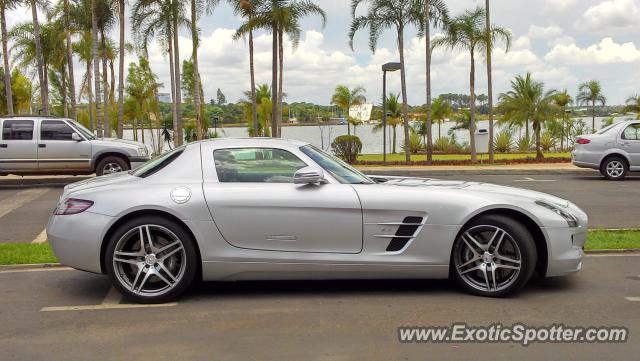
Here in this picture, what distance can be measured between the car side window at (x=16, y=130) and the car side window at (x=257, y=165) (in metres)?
12.0

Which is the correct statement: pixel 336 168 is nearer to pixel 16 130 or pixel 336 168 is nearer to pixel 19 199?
pixel 19 199

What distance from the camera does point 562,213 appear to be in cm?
545

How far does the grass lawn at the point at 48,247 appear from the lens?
6.82 metres

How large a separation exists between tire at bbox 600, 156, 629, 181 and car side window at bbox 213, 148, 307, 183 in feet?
44.9

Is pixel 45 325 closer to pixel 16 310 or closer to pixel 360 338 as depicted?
pixel 16 310

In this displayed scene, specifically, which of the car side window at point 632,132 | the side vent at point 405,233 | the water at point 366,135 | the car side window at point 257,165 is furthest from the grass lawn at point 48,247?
the water at point 366,135

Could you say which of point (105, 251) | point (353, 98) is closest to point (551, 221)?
point (105, 251)

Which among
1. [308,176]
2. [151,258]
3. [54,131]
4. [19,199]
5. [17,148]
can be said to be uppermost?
[54,131]

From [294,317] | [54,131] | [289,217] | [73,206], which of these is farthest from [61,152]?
[294,317]

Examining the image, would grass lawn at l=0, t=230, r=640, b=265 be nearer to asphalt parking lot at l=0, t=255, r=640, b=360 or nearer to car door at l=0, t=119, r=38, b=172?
asphalt parking lot at l=0, t=255, r=640, b=360

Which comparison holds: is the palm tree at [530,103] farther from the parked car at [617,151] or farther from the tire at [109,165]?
the tire at [109,165]

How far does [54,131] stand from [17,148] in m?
0.94

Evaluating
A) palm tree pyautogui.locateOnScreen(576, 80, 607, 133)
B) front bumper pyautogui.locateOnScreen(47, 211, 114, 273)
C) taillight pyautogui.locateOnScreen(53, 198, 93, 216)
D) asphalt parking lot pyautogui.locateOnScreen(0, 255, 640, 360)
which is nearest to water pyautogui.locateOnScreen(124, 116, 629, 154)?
palm tree pyautogui.locateOnScreen(576, 80, 607, 133)

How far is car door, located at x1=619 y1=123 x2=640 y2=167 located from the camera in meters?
16.7
